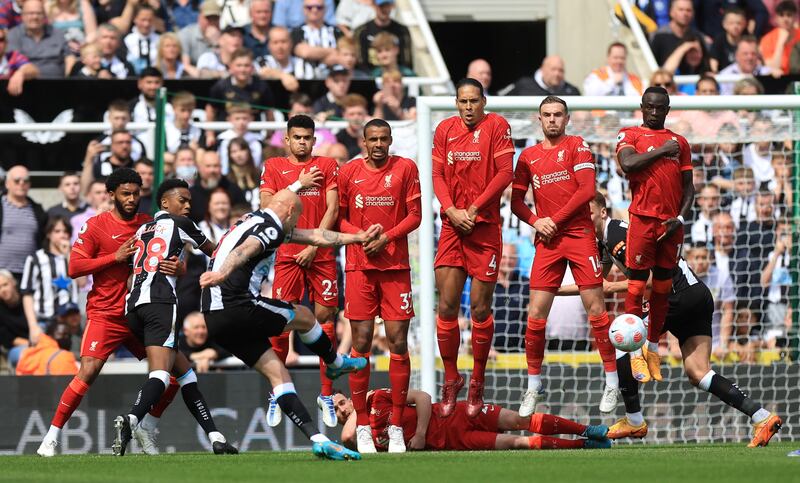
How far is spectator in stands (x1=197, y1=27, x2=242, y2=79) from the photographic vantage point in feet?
58.1

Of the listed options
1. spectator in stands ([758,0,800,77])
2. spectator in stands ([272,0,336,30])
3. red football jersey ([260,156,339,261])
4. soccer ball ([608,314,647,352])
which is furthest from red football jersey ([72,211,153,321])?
spectator in stands ([758,0,800,77])

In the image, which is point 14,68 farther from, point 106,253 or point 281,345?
point 281,345

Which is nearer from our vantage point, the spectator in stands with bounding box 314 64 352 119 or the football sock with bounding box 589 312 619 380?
the football sock with bounding box 589 312 619 380

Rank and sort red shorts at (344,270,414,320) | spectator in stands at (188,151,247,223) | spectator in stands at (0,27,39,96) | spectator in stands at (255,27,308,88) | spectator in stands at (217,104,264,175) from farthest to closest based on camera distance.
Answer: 1. spectator in stands at (255,27,308,88)
2. spectator in stands at (0,27,39,96)
3. spectator in stands at (217,104,264,175)
4. spectator in stands at (188,151,247,223)
5. red shorts at (344,270,414,320)

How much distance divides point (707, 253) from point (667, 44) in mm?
5430

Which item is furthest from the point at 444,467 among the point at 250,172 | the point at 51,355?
the point at 250,172

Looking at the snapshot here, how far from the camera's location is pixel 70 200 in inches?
599

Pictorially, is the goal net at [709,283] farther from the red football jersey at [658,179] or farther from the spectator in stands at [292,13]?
the spectator in stands at [292,13]

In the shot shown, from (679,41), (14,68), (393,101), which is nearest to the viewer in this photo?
(393,101)

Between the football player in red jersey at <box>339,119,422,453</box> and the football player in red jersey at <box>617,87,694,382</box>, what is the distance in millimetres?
1815

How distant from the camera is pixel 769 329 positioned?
47.8 feet

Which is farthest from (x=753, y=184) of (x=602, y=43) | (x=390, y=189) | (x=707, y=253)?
(x=602, y=43)

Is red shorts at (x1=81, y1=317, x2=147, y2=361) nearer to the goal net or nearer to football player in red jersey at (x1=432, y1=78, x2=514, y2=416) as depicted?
football player in red jersey at (x1=432, y1=78, x2=514, y2=416)

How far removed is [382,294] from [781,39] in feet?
32.1
